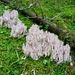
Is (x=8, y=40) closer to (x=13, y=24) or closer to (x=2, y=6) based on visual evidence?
(x=13, y=24)

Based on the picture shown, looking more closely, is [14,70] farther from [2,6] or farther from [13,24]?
[2,6]

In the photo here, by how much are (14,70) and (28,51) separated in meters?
0.40

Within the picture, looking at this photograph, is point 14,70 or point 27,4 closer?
point 14,70

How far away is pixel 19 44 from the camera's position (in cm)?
448

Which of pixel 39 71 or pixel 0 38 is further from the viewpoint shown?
pixel 0 38

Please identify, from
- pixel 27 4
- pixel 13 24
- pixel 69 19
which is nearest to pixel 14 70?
pixel 13 24

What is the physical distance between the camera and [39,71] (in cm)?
387

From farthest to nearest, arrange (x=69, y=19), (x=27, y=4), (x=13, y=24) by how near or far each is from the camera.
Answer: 1. (x=27, y=4)
2. (x=69, y=19)
3. (x=13, y=24)

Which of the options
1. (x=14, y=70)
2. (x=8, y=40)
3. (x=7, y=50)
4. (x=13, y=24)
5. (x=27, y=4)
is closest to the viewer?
(x=14, y=70)

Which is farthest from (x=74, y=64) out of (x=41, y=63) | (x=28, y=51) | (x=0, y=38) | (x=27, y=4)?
(x=27, y=4)

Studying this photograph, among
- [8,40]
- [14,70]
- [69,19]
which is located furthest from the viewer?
[69,19]

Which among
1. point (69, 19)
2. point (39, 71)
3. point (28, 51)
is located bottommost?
point (39, 71)

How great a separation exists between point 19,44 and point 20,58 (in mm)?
470

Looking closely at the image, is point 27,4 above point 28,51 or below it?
above
